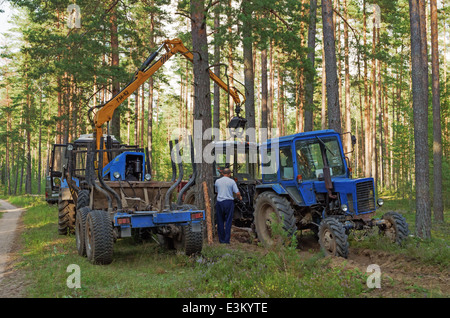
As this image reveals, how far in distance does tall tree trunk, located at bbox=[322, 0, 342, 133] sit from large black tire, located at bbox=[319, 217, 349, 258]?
4692mm

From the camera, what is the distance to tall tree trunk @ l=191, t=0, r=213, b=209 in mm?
10445

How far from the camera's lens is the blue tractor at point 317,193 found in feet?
27.8

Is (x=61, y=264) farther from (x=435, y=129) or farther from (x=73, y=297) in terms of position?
(x=435, y=129)

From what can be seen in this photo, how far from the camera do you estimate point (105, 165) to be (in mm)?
11562

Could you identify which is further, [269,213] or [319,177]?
[269,213]

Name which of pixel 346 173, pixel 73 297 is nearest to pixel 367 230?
pixel 346 173

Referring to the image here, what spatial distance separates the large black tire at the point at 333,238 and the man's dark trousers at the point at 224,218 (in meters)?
2.70

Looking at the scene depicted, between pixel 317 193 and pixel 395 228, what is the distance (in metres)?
1.84

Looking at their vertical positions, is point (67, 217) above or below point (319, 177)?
below

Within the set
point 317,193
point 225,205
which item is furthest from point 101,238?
point 317,193

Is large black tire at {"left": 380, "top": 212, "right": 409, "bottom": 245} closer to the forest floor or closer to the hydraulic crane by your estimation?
the forest floor

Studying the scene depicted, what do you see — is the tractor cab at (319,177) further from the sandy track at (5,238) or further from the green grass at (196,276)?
the sandy track at (5,238)

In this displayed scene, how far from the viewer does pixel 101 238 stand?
24.6 feet

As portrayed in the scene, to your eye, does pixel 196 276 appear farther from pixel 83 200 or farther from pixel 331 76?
pixel 331 76
